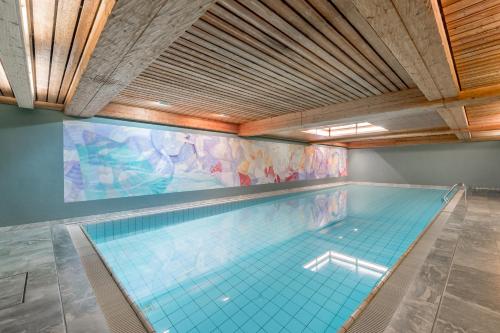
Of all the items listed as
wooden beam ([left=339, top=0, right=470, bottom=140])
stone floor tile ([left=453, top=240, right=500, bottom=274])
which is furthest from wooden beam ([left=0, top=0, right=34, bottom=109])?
stone floor tile ([left=453, top=240, right=500, bottom=274])

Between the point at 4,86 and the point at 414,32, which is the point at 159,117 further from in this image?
the point at 414,32

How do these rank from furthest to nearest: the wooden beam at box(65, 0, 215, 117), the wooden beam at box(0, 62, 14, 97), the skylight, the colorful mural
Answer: the skylight
the colorful mural
the wooden beam at box(0, 62, 14, 97)
the wooden beam at box(65, 0, 215, 117)

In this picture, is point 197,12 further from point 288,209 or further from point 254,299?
point 288,209

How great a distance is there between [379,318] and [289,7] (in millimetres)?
2559

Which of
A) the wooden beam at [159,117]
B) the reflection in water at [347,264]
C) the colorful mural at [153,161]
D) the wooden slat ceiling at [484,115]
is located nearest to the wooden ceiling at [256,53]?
the wooden slat ceiling at [484,115]

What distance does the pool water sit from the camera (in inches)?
78.5

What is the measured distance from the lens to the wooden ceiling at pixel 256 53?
1.60 meters

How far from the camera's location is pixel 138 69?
7.61 ft

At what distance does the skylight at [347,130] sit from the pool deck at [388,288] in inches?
191

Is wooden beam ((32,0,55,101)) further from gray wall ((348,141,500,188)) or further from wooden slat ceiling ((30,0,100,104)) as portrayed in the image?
gray wall ((348,141,500,188))

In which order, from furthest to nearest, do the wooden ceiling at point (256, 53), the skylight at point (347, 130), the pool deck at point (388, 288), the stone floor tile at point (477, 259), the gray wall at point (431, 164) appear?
the gray wall at point (431, 164), the skylight at point (347, 130), the stone floor tile at point (477, 259), the wooden ceiling at point (256, 53), the pool deck at point (388, 288)

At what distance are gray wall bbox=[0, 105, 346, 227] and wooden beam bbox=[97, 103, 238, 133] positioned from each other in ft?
3.10

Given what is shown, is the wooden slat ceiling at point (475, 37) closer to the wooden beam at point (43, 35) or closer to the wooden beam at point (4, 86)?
the wooden beam at point (43, 35)

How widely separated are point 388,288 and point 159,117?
18.0 ft
